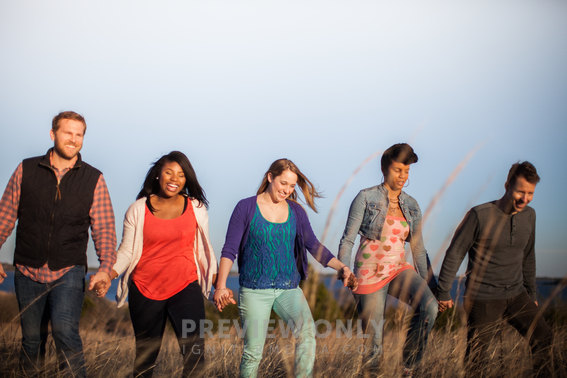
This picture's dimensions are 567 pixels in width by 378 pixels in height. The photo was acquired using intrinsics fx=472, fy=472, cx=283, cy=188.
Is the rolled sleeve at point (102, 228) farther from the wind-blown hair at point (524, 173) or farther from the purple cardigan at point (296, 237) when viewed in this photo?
the wind-blown hair at point (524, 173)

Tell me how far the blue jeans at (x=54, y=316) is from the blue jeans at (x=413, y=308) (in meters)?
2.20

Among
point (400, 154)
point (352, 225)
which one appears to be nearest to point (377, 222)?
point (352, 225)

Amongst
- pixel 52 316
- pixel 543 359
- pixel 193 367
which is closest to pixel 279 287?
pixel 193 367

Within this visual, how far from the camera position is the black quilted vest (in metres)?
3.25

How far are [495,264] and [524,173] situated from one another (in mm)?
794

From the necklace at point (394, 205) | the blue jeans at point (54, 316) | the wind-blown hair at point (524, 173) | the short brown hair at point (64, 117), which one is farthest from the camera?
the necklace at point (394, 205)

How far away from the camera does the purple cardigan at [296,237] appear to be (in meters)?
3.70

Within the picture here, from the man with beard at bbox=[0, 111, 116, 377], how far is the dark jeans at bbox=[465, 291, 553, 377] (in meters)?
2.95

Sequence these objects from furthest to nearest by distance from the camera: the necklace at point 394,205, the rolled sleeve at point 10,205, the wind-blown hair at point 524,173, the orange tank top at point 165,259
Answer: the necklace at point 394,205 < the wind-blown hair at point 524,173 < the orange tank top at point 165,259 < the rolled sleeve at point 10,205

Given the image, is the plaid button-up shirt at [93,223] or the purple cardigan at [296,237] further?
the purple cardigan at [296,237]

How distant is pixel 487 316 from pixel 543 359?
1.63ft

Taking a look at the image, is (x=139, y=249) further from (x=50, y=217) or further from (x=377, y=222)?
(x=377, y=222)

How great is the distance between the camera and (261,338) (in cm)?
351

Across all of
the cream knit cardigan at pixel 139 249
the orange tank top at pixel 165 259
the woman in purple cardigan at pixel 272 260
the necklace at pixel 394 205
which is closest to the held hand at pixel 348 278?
the woman in purple cardigan at pixel 272 260
